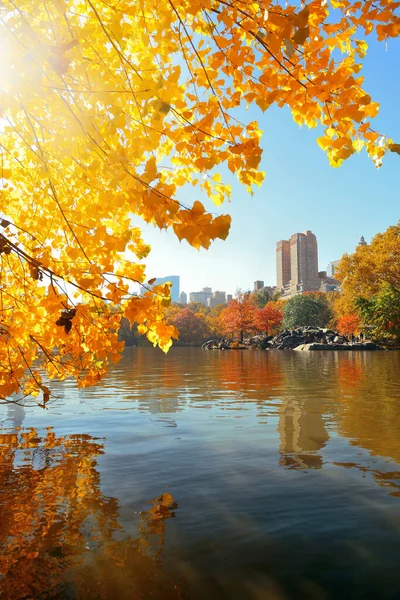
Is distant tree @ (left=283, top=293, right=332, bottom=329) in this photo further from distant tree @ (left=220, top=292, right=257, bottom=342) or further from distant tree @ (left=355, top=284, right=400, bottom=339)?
distant tree @ (left=355, top=284, right=400, bottom=339)

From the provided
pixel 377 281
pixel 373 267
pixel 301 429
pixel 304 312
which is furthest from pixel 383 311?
pixel 301 429

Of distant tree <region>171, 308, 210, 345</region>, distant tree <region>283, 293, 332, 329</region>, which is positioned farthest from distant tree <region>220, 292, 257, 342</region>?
distant tree <region>171, 308, 210, 345</region>

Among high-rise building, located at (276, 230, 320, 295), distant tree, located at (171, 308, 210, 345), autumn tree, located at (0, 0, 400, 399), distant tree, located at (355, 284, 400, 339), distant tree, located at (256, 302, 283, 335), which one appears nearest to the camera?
autumn tree, located at (0, 0, 400, 399)

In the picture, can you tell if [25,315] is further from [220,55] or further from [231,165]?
[220,55]

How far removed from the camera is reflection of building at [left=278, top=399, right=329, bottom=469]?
17.7 feet

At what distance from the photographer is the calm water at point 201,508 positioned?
2.88 m

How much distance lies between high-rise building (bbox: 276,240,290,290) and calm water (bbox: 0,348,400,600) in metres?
177

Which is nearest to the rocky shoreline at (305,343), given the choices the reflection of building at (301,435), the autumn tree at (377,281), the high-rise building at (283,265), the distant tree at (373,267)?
the autumn tree at (377,281)

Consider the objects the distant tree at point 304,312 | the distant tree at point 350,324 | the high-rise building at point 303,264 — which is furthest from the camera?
the high-rise building at point 303,264

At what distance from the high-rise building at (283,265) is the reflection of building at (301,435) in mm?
174861

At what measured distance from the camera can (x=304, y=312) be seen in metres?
72.2

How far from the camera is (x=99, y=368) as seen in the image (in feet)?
16.8

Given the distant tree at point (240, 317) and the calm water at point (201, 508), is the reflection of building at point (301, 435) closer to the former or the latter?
the calm water at point (201, 508)

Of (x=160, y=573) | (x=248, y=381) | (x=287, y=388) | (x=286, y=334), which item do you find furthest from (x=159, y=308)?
(x=286, y=334)
